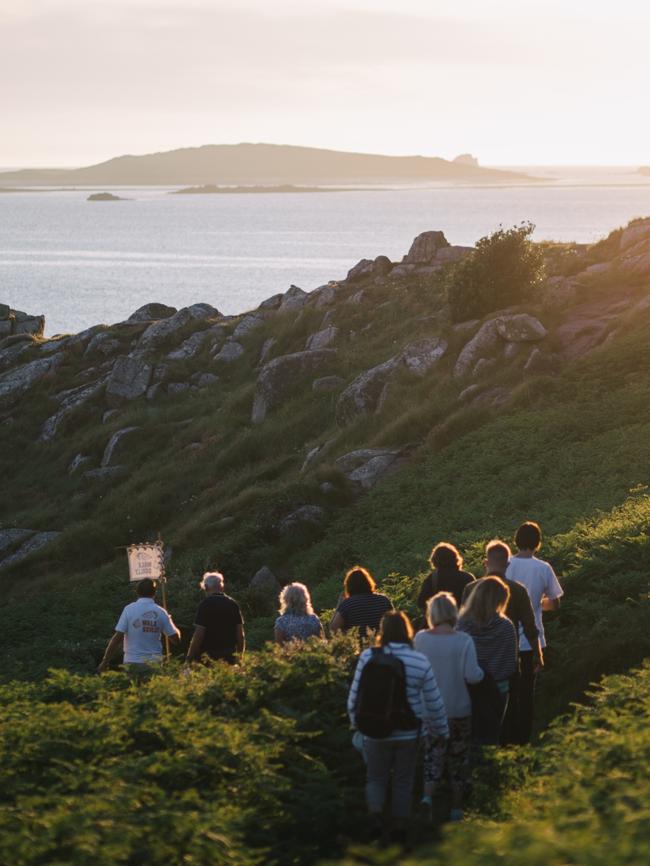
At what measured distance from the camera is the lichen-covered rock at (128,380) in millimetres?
48188

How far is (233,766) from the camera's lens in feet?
32.5

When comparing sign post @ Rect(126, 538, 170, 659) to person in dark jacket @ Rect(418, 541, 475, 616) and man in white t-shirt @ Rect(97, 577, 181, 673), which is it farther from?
person in dark jacket @ Rect(418, 541, 475, 616)

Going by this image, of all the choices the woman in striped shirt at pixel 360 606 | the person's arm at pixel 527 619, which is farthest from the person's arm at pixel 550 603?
the woman in striped shirt at pixel 360 606

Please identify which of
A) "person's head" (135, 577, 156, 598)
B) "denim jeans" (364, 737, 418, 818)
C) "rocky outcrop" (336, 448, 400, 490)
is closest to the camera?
"denim jeans" (364, 737, 418, 818)

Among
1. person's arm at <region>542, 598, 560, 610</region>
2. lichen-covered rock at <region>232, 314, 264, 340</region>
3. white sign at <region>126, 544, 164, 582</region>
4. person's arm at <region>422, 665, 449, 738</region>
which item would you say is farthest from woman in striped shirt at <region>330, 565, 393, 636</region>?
lichen-covered rock at <region>232, 314, 264, 340</region>

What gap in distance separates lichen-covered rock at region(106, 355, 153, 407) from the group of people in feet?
113

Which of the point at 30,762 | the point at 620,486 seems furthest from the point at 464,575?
the point at 620,486

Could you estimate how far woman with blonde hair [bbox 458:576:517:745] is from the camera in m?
11.0

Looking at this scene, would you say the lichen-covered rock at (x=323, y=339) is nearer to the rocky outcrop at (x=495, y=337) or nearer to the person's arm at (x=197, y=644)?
the rocky outcrop at (x=495, y=337)

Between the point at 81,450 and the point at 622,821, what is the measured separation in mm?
38948

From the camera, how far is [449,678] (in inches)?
415

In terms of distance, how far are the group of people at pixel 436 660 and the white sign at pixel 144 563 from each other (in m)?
3.52

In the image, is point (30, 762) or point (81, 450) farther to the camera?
point (81, 450)

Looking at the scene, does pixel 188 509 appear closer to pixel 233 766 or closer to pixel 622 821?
pixel 233 766
